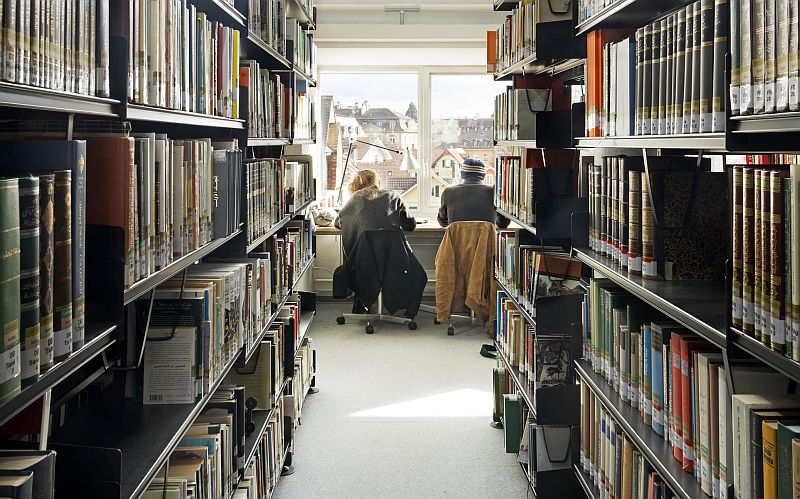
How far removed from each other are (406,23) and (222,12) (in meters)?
4.09

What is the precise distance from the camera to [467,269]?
5.66 m

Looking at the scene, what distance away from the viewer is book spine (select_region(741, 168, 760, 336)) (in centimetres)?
126

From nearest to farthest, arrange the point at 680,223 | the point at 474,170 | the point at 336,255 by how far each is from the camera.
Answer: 1. the point at 680,223
2. the point at 474,170
3. the point at 336,255

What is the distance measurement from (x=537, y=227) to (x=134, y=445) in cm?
159

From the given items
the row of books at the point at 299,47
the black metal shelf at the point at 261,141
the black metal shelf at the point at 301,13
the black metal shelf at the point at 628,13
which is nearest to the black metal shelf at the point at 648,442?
the black metal shelf at the point at 628,13

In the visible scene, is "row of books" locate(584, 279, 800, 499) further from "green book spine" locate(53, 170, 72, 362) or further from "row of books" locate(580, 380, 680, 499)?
"green book spine" locate(53, 170, 72, 362)

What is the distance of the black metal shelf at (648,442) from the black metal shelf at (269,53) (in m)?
1.47

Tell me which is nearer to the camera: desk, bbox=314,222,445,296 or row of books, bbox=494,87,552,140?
row of books, bbox=494,87,552,140

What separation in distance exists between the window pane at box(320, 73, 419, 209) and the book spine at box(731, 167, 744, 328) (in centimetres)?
594

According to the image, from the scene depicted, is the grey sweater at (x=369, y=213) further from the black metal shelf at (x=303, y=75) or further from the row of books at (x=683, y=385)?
the row of books at (x=683, y=385)

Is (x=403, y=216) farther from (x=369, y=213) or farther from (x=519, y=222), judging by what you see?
(x=519, y=222)

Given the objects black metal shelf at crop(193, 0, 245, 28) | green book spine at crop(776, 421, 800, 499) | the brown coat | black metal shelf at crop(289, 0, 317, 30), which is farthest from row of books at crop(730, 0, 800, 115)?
the brown coat

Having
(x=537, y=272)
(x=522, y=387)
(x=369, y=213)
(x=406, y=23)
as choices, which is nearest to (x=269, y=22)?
(x=537, y=272)

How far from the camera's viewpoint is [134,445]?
160cm
